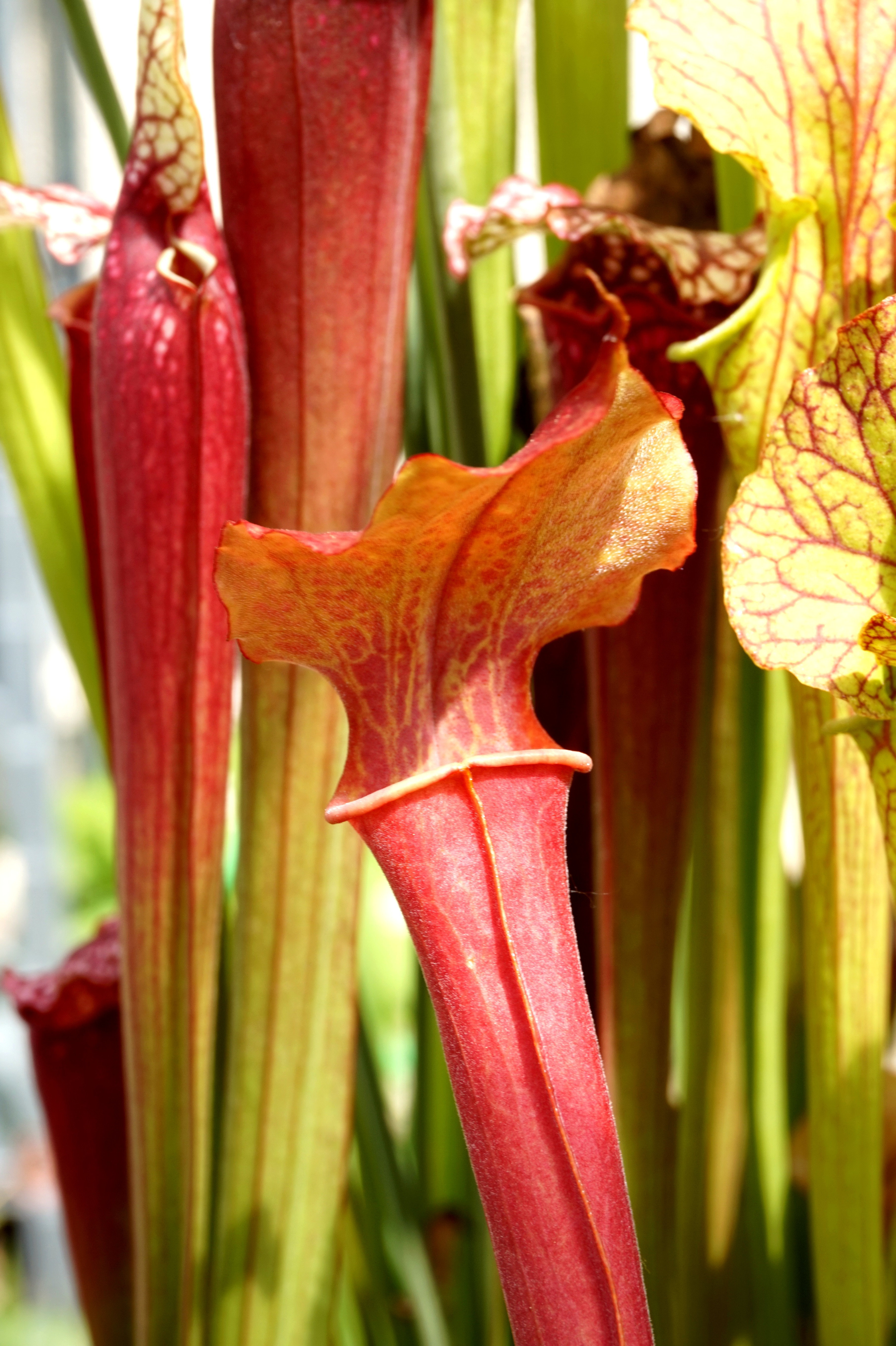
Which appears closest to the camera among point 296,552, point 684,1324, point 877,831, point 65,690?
point 296,552

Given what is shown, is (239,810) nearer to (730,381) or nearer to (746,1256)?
(730,381)

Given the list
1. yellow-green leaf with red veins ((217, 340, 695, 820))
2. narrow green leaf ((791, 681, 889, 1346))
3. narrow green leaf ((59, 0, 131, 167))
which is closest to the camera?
yellow-green leaf with red veins ((217, 340, 695, 820))

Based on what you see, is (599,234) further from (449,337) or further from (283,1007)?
(283,1007)

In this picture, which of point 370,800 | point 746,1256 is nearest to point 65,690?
point 746,1256

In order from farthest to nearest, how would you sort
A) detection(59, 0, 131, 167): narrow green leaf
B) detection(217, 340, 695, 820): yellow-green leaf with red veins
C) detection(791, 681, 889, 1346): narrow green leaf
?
1. detection(59, 0, 131, 167): narrow green leaf
2. detection(791, 681, 889, 1346): narrow green leaf
3. detection(217, 340, 695, 820): yellow-green leaf with red veins

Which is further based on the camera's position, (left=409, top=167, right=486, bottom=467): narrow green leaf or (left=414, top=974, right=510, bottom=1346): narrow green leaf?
(left=414, top=974, right=510, bottom=1346): narrow green leaf

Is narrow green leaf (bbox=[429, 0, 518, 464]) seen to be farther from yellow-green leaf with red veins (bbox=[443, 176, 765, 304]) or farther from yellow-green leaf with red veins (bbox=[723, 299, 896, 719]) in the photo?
yellow-green leaf with red veins (bbox=[723, 299, 896, 719])

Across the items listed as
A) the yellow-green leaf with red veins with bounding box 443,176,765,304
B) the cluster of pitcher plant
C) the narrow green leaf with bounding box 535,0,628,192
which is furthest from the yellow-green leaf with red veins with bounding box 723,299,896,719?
the narrow green leaf with bounding box 535,0,628,192

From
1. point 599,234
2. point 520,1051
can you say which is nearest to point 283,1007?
point 520,1051
